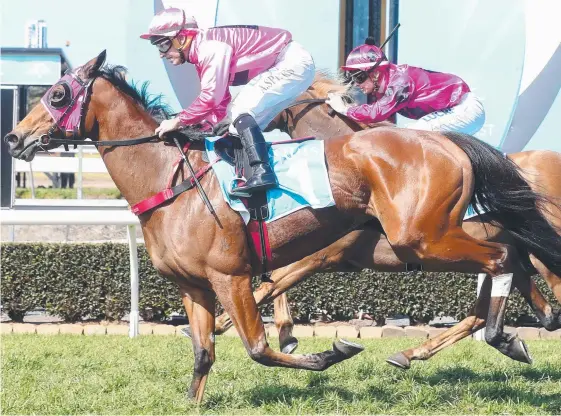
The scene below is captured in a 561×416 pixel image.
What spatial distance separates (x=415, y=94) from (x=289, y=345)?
1.58 m

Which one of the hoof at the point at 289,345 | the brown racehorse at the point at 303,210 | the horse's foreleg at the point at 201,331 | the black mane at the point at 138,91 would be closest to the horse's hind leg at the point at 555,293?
the brown racehorse at the point at 303,210

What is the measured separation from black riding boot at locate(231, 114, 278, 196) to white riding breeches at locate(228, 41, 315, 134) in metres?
0.17

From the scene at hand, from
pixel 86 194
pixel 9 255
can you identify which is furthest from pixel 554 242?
pixel 86 194

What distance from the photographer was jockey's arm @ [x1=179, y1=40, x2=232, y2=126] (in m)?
4.04

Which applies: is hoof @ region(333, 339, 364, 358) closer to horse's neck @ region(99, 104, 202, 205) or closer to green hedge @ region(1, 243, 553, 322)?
horse's neck @ region(99, 104, 202, 205)

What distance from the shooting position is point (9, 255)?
23.7 ft

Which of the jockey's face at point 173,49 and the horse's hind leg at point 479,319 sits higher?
the jockey's face at point 173,49

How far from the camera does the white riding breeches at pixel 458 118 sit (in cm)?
499

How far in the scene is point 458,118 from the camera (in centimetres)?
504

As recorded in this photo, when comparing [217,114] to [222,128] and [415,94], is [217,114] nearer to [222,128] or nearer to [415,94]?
[222,128]

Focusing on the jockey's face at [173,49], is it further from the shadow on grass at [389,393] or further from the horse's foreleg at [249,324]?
the shadow on grass at [389,393]

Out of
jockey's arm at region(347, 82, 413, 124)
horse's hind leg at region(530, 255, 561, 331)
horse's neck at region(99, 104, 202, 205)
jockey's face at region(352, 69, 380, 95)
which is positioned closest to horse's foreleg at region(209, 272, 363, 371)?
horse's neck at region(99, 104, 202, 205)

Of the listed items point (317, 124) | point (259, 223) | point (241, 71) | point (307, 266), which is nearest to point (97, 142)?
point (241, 71)

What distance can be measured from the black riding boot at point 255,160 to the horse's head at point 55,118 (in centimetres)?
79
